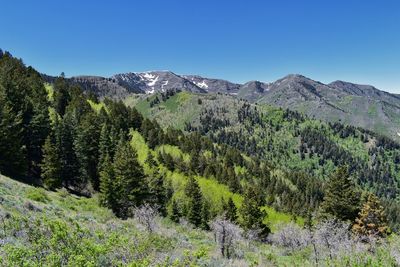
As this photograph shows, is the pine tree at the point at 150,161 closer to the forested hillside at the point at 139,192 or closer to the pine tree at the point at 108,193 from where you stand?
the forested hillside at the point at 139,192

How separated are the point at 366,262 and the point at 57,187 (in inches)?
2574

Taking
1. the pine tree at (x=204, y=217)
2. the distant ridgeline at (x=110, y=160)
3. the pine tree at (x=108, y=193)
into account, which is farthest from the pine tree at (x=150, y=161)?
the pine tree at (x=108, y=193)

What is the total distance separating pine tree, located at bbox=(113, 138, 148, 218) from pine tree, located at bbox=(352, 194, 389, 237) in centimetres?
4170

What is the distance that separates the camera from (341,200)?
2574 inches

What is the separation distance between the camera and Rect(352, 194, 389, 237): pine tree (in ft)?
194

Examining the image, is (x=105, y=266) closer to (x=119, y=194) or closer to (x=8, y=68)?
(x=119, y=194)

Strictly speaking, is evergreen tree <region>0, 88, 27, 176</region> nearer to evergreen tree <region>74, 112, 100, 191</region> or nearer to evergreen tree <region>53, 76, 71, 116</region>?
evergreen tree <region>74, 112, 100, 191</region>

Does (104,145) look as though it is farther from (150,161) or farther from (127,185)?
(127,185)

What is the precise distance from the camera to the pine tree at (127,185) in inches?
2835

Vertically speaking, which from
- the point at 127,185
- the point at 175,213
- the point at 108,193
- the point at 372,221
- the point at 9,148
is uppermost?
the point at 9,148

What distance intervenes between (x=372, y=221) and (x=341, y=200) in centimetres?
681

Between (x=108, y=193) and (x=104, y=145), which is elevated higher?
(x=104, y=145)

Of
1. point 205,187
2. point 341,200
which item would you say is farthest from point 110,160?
point 341,200

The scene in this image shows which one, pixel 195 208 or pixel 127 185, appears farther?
pixel 195 208
